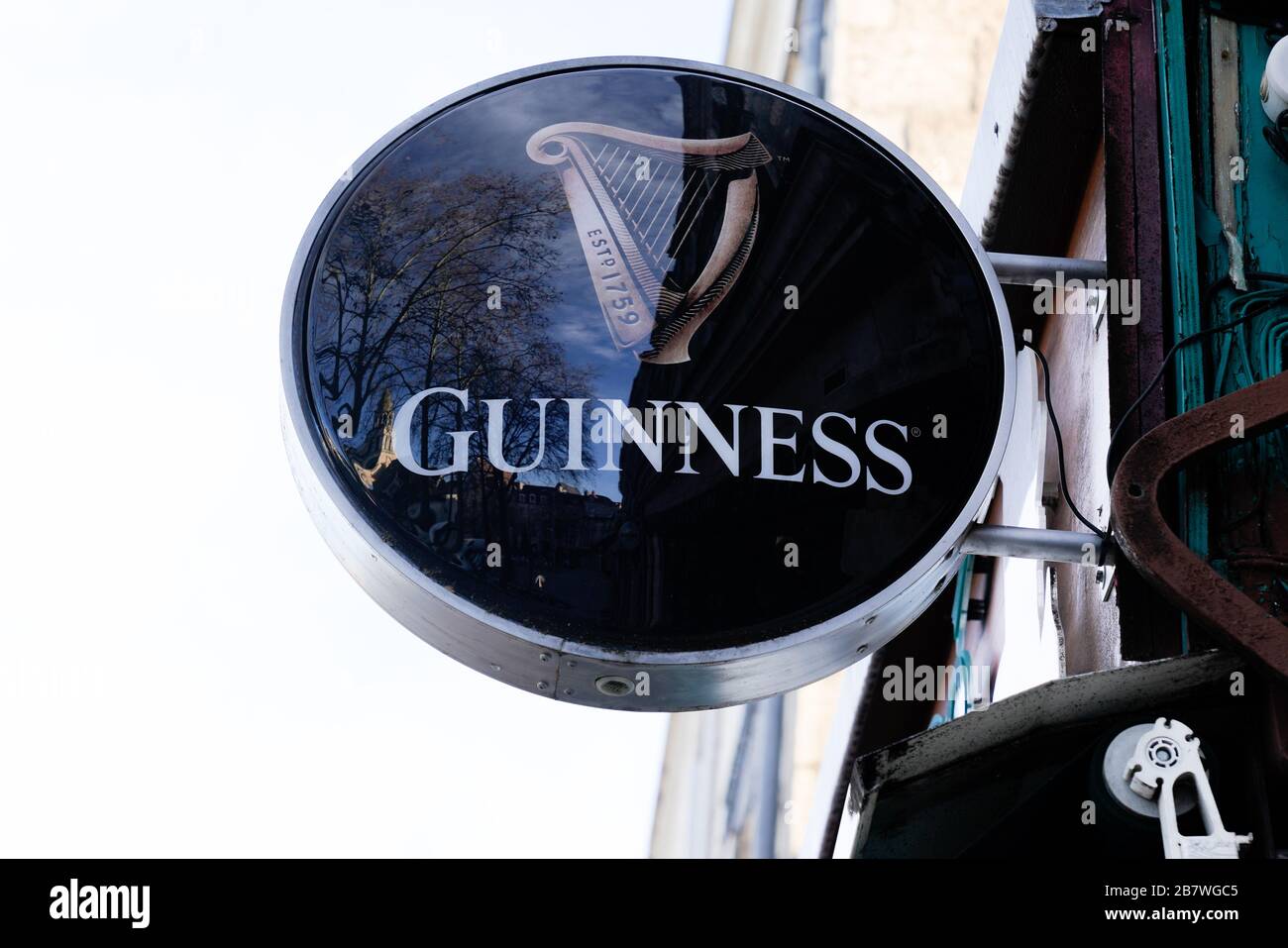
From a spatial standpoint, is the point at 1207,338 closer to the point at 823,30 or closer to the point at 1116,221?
the point at 1116,221

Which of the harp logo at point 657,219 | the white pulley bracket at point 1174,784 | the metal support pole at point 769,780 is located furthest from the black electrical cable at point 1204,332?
the metal support pole at point 769,780

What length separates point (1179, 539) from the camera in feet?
14.6

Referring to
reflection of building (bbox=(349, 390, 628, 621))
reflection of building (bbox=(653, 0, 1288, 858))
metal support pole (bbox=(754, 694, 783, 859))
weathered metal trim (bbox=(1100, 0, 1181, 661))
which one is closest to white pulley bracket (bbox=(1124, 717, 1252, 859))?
reflection of building (bbox=(653, 0, 1288, 858))

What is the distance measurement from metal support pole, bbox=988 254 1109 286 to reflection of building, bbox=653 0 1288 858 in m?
0.07

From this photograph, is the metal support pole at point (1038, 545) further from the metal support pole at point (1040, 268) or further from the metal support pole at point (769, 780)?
the metal support pole at point (769, 780)

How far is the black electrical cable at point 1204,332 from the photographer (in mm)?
4816

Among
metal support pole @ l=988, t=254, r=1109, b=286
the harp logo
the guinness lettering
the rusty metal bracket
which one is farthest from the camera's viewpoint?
metal support pole @ l=988, t=254, r=1109, b=286

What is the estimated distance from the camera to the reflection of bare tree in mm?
4504

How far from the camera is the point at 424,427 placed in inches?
177

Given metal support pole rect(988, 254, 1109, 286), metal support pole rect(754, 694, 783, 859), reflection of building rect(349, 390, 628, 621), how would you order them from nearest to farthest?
1. reflection of building rect(349, 390, 628, 621)
2. metal support pole rect(988, 254, 1109, 286)
3. metal support pole rect(754, 694, 783, 859)

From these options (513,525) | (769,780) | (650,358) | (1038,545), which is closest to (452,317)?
(650,358)

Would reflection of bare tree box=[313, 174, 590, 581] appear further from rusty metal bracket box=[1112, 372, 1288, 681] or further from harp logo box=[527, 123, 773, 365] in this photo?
rusty metal bracket box=[1112, 372, 1288, 681]
